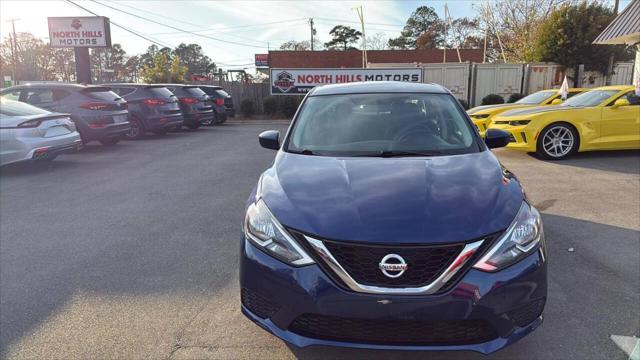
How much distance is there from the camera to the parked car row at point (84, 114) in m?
7.98

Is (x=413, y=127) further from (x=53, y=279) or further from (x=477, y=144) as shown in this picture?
(x=53, y=279)

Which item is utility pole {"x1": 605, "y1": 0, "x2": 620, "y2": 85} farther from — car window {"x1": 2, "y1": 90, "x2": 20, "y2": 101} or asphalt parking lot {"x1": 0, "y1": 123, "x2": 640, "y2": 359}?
car window {"x1": 2, "y1": 90, "x2": 20, "y2": 101}

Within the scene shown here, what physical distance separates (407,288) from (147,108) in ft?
41.2

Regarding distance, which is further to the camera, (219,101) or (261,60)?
(261,60)

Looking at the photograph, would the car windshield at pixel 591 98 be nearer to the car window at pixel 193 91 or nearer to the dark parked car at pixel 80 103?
the dark parked car at pixel 80 103

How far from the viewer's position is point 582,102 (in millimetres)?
8906

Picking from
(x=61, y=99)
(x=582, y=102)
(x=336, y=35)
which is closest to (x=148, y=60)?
(x=336, y=35)

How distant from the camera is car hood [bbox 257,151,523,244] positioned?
2.25 metres

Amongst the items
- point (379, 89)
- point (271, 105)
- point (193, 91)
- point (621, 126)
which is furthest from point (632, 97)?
point (271, 105)

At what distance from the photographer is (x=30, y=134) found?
8.02 meters

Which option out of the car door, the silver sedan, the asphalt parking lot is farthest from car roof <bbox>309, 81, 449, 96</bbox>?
the silver sedan

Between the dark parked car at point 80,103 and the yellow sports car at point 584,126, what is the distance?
29.9 ft

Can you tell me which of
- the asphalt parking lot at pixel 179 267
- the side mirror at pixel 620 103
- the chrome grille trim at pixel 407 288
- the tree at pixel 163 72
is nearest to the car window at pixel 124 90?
the asphalt parking lot at pixel 179 267

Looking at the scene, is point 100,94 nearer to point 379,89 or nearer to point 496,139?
point 379,89
